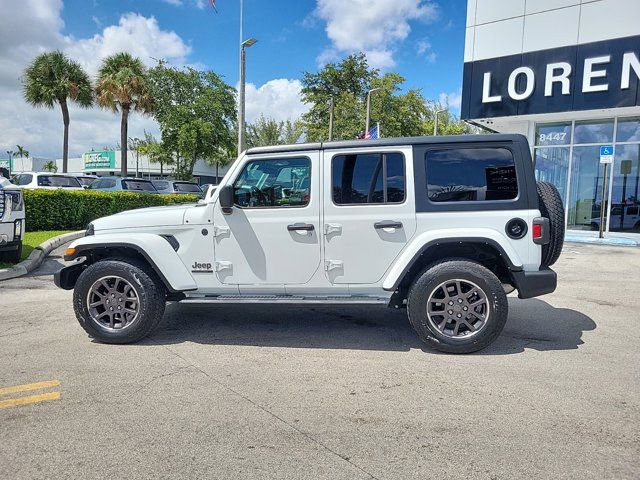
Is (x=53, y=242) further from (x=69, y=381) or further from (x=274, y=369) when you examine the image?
(x=274, y=369)

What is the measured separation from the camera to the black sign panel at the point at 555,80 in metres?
13.6

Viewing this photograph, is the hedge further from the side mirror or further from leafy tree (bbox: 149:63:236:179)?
leafy tree (bbox: 149:63:236:179)

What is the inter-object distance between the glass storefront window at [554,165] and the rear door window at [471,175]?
13898 mm

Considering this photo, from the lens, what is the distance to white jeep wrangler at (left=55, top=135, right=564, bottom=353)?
4203 millimetres

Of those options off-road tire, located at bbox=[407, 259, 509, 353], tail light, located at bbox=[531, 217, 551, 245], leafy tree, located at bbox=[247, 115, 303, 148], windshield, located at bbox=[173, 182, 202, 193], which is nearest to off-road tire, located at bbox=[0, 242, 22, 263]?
off-road tire, located at bbox=[407, 259, 509, 353]

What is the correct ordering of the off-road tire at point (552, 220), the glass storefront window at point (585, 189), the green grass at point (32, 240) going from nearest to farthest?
the off-road tire at point (552, 220) → the green grass at point (32, 240) → the glass storefront window at point (585, 189)

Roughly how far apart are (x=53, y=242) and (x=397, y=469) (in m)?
9.88

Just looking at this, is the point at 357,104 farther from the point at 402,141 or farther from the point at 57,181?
the point at 402,141

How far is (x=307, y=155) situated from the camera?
4473 millimetres

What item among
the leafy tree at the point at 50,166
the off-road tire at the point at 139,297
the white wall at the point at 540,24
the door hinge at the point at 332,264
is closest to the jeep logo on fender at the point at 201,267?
the off-road tire at the point at 139,297

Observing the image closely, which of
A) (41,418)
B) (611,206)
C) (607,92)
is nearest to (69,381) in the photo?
(41,418)

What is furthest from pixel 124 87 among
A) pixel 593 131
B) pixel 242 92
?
pixel 593 131

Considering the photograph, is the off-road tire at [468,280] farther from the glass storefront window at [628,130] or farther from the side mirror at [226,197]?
the glass storefront window at [628,130]

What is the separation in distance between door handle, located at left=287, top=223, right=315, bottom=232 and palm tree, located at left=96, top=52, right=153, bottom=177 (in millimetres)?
27306
